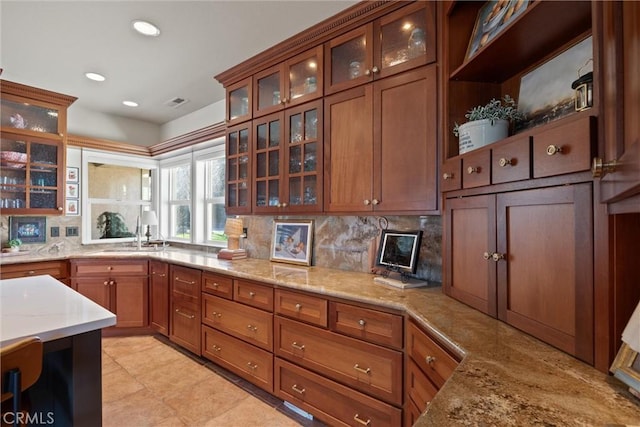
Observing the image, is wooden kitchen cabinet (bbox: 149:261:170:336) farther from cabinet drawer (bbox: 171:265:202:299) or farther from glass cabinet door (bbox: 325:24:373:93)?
glass cabinet door (bbox: 325:24:373:93)

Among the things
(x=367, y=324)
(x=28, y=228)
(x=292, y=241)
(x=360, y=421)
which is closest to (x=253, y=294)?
(x=292, y=241)

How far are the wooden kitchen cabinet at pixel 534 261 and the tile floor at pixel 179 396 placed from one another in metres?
1.42

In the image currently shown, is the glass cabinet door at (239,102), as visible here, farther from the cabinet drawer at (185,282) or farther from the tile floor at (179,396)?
the tile floor at (179,396)

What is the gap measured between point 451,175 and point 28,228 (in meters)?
4.46

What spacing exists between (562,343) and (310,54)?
7.34ft

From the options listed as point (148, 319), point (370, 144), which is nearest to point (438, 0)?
point (370, 144)

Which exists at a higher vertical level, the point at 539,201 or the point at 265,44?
the point at 265,44

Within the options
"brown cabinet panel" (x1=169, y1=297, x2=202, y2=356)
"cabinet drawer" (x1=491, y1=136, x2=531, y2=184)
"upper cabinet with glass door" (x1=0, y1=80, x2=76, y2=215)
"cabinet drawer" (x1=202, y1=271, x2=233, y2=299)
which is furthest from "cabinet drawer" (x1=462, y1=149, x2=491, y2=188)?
"upper cabinet with glass door" (x1=0, y1=80, x2=76, y2=215)

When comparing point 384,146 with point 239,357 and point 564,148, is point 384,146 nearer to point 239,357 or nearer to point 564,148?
point 564,148

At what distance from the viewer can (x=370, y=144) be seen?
1952mm

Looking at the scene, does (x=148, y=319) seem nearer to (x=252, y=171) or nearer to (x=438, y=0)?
(x=252, y=171)

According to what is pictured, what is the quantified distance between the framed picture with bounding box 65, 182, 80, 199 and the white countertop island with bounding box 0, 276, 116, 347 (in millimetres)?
2482

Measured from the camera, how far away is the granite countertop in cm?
61

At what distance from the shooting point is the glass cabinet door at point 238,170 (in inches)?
107
